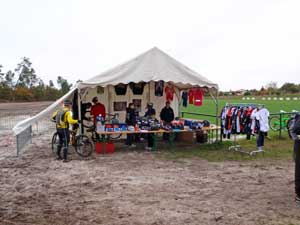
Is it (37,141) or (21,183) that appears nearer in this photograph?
(21,183)

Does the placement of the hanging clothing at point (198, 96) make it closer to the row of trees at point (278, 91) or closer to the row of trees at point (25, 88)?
the row of trees at point (25, 88)

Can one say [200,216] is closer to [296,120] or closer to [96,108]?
[296,120]

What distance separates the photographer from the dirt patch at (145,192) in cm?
498

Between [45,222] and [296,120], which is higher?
[296,120]

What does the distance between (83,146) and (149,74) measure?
304 cm

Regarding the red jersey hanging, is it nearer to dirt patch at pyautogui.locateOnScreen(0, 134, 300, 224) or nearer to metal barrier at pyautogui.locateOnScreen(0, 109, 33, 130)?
dirt patch at pyautogui.locateOnScreen(0, 134, 300, 224)

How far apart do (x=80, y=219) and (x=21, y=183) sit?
2.62 meters

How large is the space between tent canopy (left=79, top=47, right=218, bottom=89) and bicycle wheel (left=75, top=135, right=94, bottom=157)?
1774 millimetres

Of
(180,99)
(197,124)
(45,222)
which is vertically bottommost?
(45,222)

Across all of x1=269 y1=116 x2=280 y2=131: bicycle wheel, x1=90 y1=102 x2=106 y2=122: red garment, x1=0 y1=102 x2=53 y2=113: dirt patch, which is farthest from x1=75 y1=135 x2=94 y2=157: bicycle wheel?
x1=0 y1=102 x2=53 y2=113: dirt patch

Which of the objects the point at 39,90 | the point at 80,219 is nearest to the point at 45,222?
the point at 80,219

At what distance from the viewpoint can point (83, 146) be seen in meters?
9.84

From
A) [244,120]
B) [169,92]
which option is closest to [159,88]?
[169,92]

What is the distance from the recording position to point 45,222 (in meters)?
4.82
